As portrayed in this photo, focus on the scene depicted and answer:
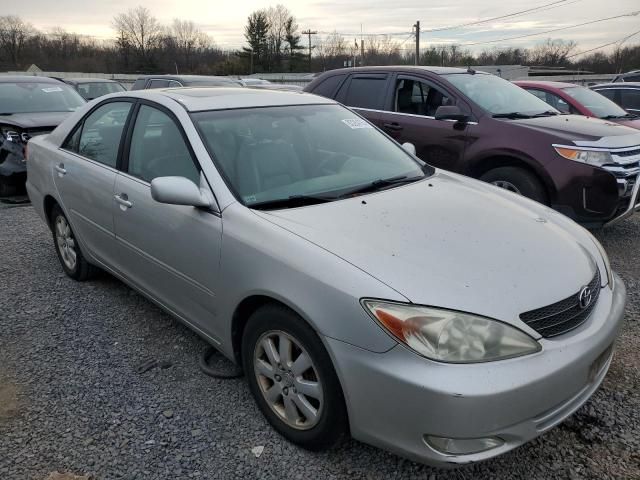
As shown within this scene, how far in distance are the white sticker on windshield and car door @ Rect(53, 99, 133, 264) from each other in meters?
1.49

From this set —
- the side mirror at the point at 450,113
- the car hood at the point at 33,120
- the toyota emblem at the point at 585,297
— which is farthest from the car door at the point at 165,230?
the car hood at the point at 33,120

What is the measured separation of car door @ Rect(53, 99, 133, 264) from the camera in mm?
3543

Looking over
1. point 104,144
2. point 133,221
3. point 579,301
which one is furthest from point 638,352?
point 104,144

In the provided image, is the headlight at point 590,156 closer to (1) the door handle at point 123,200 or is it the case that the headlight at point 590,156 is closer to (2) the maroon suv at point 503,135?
(2) the maroon suv at point 503,135

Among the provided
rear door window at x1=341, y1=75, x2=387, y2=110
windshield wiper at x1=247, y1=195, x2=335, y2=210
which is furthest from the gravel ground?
rear door window at x1=341, y1=75, x2=387, y2=110

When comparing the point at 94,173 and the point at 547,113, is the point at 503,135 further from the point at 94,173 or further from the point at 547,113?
the point at 94,173

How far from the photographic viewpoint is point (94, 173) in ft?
12.0

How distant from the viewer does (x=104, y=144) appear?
12.2ft

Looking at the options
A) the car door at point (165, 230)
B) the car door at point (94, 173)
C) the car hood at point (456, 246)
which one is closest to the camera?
the car hood at point (456, 246)

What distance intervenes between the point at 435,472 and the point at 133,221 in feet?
7.30

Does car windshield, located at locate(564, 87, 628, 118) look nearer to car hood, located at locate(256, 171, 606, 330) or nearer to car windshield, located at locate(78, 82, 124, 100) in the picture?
car hood, located at locate(256, 171, 606, 330)

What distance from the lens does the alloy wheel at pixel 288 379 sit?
2244 millimetres

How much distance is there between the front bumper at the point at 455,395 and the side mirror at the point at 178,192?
1.05 m

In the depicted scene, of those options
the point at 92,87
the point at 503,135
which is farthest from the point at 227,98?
the point at 92,87
